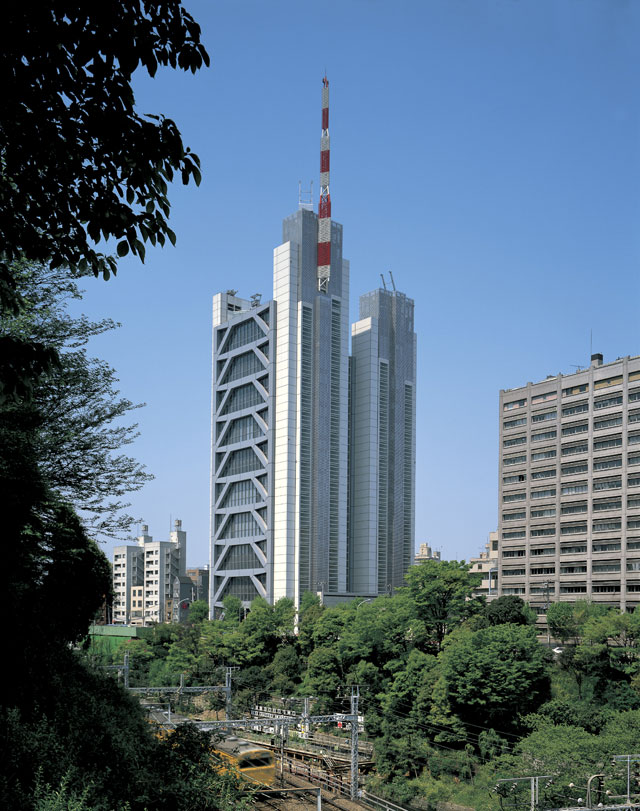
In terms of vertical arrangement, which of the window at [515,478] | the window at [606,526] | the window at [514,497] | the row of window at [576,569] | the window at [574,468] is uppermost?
the window at [574,468]

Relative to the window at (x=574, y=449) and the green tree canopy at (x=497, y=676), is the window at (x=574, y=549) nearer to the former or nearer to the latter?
the window at (x=574, y=449)

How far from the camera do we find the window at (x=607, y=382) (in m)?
87.2

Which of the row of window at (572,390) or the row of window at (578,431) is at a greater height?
the row of window at (572,390)

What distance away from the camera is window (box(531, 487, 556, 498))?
309 ft

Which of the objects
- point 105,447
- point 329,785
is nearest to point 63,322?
point 105,447

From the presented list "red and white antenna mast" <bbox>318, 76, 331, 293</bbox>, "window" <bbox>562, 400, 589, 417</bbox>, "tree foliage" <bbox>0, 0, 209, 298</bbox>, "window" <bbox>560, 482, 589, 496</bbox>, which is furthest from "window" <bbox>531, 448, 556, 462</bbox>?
"tree foliage" <bbox>0, 0, 209, 298</bbox>

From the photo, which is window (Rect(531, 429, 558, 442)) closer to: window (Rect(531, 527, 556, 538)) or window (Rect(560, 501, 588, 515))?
window (Rect(560, 501, 588, 515))

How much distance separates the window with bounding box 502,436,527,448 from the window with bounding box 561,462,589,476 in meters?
7.17

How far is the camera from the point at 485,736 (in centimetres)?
4444

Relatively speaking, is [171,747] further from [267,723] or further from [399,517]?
[399,517]

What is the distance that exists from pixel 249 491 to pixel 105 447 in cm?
7942

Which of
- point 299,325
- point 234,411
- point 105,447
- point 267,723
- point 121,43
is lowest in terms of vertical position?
point 267,723

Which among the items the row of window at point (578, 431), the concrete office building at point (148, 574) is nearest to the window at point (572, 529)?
the row of window at point (578, 431)

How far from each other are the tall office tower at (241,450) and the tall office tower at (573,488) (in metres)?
30.2
